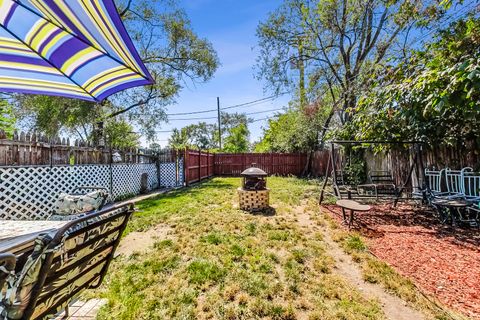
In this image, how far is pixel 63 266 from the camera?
122 cm

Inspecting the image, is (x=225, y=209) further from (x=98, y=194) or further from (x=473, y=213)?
(x=473, y=213)

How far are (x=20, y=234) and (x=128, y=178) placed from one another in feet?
22.2

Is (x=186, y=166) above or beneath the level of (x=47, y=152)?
beneath

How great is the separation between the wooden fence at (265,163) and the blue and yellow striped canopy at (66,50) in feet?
41.8

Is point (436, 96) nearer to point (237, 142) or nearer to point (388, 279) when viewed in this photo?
point (388, 279)

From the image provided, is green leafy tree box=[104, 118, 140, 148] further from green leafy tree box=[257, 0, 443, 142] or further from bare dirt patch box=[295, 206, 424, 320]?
bare dirt patch box=[295, 206, 424, 320]

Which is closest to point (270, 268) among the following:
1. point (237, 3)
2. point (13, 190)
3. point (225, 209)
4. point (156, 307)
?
point (156, 307)

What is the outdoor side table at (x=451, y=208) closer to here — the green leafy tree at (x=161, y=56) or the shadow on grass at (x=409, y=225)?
the shadow on grass at (x=409, y=225)

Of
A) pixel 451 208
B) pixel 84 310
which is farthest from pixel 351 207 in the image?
pixel 84 310

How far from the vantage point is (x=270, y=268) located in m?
2.81

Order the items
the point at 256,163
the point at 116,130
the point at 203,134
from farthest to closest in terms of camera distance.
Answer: the point at 203,134, the point at 256,163, the point at 116,130

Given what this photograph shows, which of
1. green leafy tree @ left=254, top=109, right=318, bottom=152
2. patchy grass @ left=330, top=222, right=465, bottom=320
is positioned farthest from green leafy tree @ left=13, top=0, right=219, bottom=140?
patchy grass @ left=330, top=222, right=465, bottom=320

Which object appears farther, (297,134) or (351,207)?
(297,134)

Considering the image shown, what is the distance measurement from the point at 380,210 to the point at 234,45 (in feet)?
34.9
